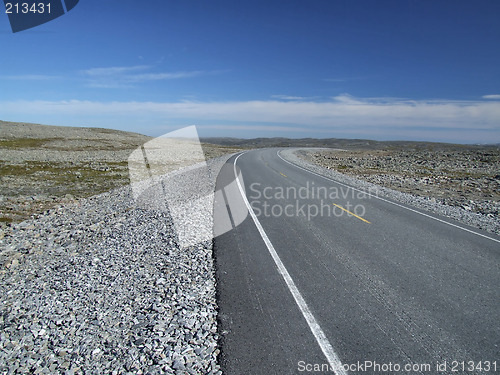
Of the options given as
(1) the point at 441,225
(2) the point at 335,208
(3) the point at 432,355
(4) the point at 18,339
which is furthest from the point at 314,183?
(4) the point at 18,339

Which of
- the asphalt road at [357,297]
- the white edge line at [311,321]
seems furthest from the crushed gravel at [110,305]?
the white edge line at [311,321]

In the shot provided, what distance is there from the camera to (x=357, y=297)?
550 centimetres

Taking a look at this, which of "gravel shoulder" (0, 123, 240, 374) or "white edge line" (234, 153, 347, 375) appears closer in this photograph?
"white edge line" (234, 153, 347, 375)

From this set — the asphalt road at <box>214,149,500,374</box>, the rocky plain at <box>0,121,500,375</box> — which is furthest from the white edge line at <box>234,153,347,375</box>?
the rocky plain at <box>0,121,500,375</box>

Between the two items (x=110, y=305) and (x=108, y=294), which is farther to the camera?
(x=108, y=294)

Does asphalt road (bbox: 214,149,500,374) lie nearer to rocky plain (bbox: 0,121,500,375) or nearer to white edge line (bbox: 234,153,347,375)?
white edge line (bbox: 234,153,347,375)

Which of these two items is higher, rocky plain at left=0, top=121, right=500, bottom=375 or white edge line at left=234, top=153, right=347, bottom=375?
white edge line at left=234, top=153, right=347, bottom=375

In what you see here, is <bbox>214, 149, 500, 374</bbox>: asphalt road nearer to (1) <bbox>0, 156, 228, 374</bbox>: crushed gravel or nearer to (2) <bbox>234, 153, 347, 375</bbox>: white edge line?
(2) <bbox>234, 153, 347, 375</bbox>: white edge line

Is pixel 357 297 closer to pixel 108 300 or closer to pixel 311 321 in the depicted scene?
pixel 311 321

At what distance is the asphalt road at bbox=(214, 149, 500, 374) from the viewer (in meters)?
4.04

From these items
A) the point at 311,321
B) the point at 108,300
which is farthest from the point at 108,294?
the point at 311,321

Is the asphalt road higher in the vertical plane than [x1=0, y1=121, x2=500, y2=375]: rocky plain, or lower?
higher

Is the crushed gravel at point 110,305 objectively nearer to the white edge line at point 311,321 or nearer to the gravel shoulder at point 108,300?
the gravel shoulder at point 108,300

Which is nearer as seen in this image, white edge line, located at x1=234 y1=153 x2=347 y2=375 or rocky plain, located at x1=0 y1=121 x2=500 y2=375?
white edge line, located at x1=234 y1=153 x2=347 y2=375
